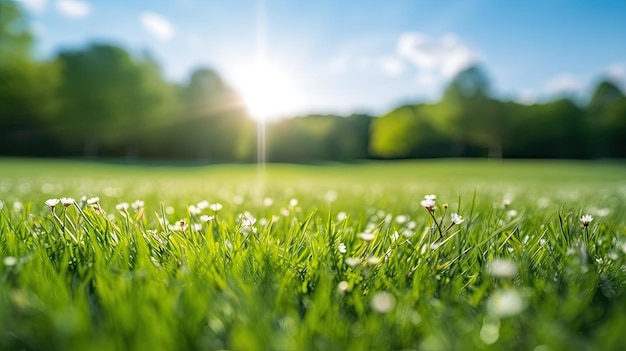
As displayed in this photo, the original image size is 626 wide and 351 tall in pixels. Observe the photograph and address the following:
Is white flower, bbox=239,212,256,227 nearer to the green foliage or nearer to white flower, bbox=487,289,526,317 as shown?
white flower, bbox=487,289,526,317

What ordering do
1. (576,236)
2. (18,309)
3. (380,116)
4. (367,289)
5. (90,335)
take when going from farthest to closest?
(380,116) → (576,236) → (367,289) → (18,309) → (90,335)

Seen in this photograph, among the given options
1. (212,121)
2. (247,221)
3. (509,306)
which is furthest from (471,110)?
(509,306)

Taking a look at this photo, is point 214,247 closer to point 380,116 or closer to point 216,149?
point 216,149

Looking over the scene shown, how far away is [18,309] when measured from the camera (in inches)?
35.0

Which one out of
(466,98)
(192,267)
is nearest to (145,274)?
(192,267)

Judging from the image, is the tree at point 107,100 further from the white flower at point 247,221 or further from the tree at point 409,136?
the white flower at point 247,221

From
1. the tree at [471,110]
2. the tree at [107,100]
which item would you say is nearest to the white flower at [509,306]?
the tree at [107,100]

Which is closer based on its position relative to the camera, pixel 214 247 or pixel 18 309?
pixel 18 309

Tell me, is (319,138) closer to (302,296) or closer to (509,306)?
(302,296)

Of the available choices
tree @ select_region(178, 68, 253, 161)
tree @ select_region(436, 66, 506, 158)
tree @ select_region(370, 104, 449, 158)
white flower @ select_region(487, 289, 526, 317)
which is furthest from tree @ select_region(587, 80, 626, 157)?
white flower @ select_region(487, 289, 526, 317)

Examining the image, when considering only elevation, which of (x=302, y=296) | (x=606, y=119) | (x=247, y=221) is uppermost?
(x=606, y=119)

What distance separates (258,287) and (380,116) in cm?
6141

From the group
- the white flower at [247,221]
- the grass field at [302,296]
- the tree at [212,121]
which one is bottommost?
the grass field at [302,296]

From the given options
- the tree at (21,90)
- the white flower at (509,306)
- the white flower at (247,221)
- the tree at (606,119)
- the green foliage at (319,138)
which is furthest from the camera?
the green foliage at (319,138)
